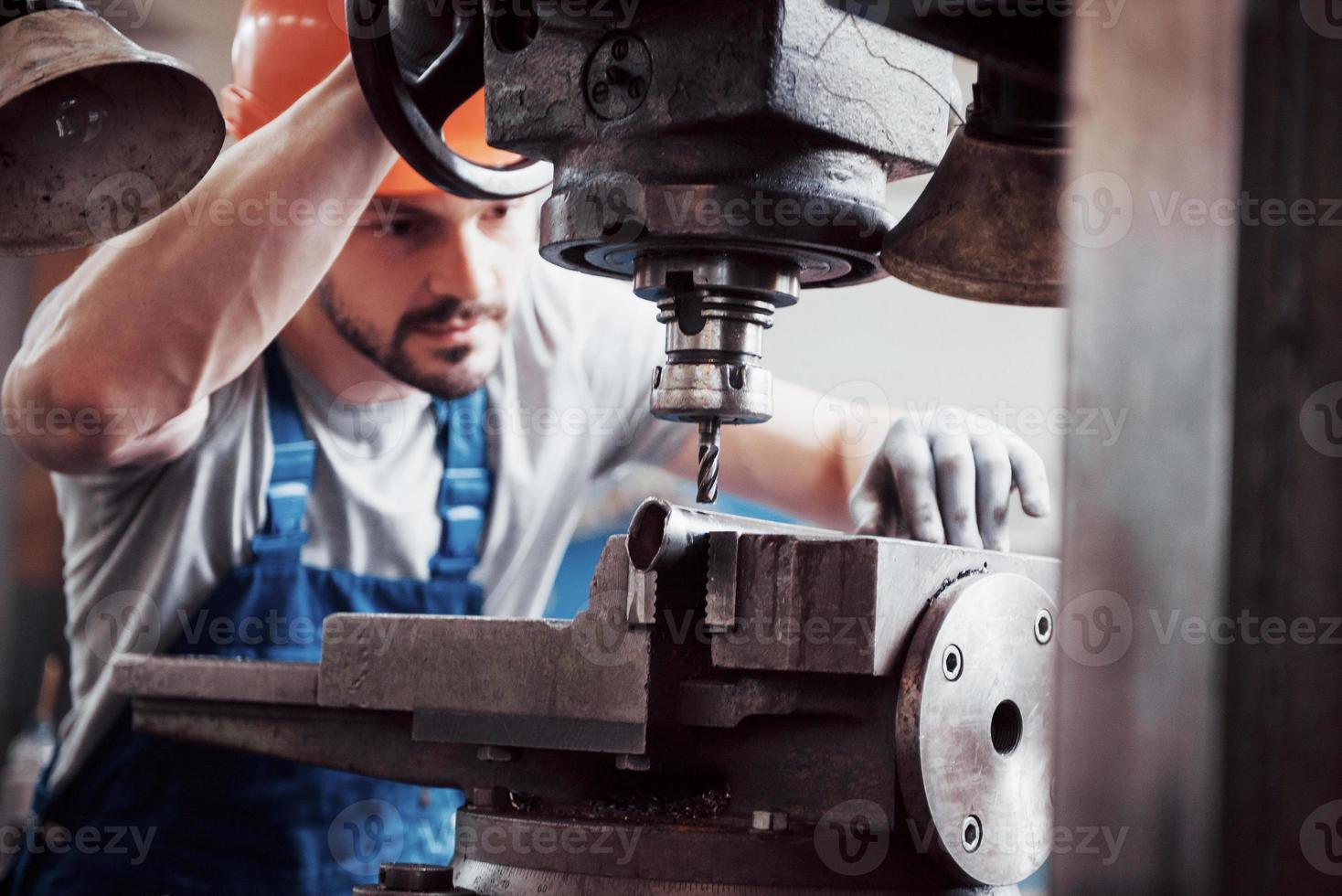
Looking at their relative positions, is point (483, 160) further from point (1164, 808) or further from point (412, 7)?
point (1164, 808)

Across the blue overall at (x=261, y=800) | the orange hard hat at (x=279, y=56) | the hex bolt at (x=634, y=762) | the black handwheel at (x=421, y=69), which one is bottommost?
the blue overall at (x=261, y=800)

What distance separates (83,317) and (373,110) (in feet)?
2.04

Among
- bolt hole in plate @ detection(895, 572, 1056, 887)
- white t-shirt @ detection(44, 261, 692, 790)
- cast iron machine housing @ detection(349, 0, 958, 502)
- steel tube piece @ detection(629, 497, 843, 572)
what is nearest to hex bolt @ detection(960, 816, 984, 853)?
bolt hole in plate @ detection(895, 572, 1056, 887)

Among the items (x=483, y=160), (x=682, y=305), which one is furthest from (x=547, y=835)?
(x=483, y=160)

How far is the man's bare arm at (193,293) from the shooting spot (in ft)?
5.19

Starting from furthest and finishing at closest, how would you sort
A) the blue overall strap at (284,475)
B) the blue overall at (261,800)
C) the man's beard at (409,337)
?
1. the man's beard at (409,337)
2. the blue overall strap at (284,475)
3. the blue overall at (261,800)

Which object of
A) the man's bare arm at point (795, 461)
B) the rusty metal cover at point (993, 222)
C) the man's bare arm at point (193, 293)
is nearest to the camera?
the rusty metal cover at point (993, 222)

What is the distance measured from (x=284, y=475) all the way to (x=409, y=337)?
0.27 m

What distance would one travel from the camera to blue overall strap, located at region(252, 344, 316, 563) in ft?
6.27

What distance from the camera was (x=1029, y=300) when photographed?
1092 millimetres

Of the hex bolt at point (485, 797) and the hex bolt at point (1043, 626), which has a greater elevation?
the hex bolt at point (1043, 626)

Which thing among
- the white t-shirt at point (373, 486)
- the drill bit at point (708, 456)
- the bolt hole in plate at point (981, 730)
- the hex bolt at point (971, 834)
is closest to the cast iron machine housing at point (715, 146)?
the drill bit at point (708, 456)

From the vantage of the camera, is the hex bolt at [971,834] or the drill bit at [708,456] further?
the drill bit at [708,456]

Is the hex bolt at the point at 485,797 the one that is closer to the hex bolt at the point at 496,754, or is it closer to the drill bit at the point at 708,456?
the hex bolt at the point at 496,754
